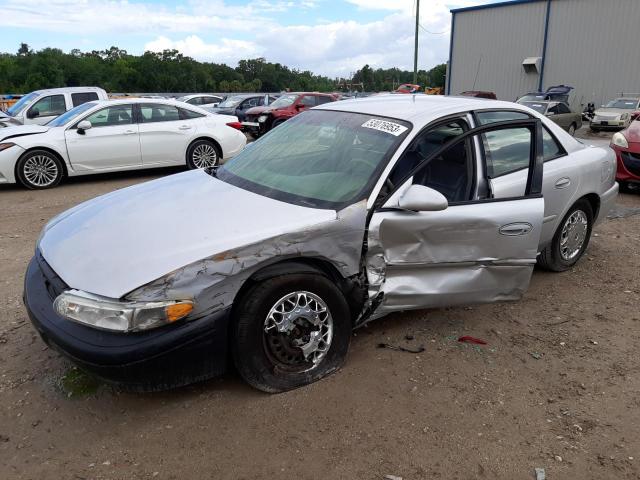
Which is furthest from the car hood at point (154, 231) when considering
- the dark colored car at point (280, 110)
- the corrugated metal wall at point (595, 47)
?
the corrugated metal wall at point (595, 47)

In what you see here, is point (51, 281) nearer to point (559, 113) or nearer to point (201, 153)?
point (201, 153)

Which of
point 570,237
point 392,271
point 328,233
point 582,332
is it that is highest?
point 328,233

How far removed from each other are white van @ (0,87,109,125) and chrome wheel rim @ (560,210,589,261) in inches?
468

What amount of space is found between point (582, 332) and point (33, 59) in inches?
2546

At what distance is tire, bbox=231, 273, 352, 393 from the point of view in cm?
273

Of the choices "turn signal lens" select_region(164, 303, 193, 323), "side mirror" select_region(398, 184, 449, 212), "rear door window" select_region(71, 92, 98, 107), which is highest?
"rear door window" select_region(71, 92, 98, 107)

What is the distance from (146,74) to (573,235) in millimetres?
66211

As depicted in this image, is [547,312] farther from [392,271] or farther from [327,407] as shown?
[327,407]

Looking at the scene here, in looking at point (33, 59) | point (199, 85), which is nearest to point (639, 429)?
point (33, 59)

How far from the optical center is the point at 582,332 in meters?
3.80

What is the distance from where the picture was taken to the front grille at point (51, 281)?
2707 millimetres

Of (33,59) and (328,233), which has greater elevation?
(33,59)

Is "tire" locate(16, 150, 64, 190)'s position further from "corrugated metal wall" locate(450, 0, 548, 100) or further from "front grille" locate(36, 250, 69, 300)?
"corrugated metal wall" locate(450, 0, 548, 100)

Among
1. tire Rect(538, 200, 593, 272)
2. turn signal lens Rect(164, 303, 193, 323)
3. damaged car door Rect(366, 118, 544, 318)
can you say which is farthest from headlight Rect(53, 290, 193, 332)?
tire Rect(538, 200, 593, 272)
